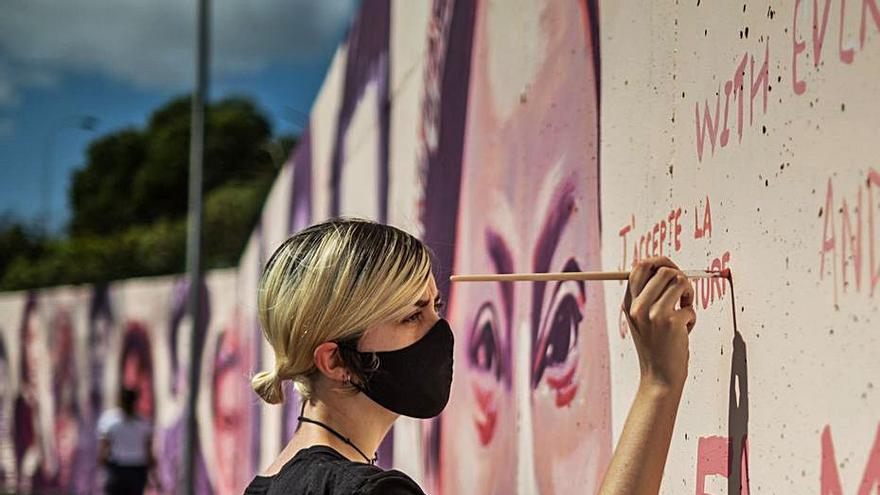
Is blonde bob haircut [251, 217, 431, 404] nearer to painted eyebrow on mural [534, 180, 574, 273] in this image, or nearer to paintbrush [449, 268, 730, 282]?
paintbrush [449, 268, 730, 282]

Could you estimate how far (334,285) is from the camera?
2559mm

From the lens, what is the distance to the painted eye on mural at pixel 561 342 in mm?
3912

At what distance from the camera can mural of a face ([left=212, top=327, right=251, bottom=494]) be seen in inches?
527

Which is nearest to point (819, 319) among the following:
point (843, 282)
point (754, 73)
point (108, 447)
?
point (843, 282)

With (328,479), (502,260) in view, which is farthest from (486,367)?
(328,479)

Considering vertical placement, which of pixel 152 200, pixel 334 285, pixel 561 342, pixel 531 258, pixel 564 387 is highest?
pixel 152 200

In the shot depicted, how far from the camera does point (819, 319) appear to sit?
7.88ft

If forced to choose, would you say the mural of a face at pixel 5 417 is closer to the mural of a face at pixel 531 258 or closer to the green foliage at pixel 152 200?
the mural of a face at pixel 531 258

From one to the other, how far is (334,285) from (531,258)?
191 centimetres

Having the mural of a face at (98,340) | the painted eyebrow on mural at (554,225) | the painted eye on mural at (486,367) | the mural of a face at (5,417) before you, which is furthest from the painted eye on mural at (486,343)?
the mural of a face at (5,417)

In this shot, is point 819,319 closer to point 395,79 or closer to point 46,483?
point 395,79

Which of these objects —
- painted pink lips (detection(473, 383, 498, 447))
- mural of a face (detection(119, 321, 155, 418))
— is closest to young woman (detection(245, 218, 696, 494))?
painted pink lips (detection(473, 383, 498, 447))

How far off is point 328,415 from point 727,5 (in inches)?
43.7

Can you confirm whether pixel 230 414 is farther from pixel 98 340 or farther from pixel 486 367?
pixel 486 367
